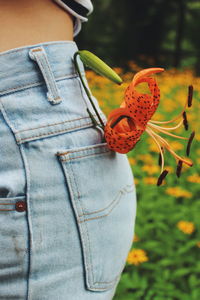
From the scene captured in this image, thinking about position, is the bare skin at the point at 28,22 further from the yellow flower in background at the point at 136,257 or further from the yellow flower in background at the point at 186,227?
the yellow flower in background at the point at 186,227

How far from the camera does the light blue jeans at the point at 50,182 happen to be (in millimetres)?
559

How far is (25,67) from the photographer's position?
0.58 m

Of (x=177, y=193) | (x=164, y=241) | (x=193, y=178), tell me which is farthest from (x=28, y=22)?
(x=193, y=178)

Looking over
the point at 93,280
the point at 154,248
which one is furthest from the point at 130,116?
the point at 154,248

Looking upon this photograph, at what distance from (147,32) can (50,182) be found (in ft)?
23.5

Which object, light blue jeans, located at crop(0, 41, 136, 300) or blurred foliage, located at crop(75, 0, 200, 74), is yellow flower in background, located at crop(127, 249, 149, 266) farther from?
blurred foliage, located at crop(75, 0, 200, 74)

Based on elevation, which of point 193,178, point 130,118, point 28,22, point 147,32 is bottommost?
point 147,32

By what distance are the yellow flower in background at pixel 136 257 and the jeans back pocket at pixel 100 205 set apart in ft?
2.47

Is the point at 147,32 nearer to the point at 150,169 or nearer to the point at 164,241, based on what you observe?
the point at 150,169

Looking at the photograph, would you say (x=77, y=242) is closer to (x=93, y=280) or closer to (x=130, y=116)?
(x=93, y=280)

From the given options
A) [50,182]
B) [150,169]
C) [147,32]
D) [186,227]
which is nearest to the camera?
[50,182]

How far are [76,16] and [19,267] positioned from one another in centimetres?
39

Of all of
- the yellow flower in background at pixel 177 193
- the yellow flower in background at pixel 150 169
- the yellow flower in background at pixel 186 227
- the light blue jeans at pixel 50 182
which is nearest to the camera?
the light blue jeans at pixel 50 182

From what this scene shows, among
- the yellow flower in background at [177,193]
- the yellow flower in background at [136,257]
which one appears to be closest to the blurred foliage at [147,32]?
the yellow flower in background at [177,193]
